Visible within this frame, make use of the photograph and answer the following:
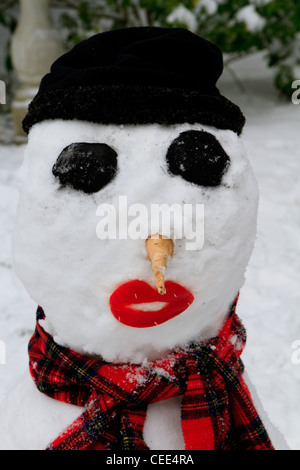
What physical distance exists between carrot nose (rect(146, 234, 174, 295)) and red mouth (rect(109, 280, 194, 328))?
5 centimetres

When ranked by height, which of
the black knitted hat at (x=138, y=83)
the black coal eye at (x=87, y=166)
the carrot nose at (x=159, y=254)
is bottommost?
the carrot nose at (x=159, y=254)

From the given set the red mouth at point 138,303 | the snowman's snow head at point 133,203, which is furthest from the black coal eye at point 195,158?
the red mouth at point 138,303

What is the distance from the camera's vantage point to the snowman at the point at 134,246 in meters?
0.88

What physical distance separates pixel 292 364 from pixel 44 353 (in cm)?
126

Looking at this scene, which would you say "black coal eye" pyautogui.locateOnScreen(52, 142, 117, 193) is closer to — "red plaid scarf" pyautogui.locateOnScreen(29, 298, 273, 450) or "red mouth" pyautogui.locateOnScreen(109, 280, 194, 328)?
"red mouth" pyautogui.locateOnScreen(109, 280, 194, 328)

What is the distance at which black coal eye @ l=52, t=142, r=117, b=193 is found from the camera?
88 centimetres

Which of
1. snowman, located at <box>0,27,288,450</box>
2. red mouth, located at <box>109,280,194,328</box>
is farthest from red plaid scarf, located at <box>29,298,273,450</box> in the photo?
red mouth, located at <box>109,280,194,328</box>

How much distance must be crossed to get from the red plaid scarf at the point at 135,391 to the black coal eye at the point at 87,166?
1.16 ft

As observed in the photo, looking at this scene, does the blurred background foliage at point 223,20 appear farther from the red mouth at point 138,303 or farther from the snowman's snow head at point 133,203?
the red mouth at point 138,303

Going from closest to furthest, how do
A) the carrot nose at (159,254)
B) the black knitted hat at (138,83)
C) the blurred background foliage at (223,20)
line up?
the carrot nose at (159,254)
the black knitted hat at (138,83)
the blurred background foliage at (223,20)

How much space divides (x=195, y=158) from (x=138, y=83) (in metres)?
0.19

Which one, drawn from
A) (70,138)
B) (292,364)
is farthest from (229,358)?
(292,364)

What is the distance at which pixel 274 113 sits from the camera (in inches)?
192

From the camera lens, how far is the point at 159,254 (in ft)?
2.72
